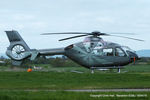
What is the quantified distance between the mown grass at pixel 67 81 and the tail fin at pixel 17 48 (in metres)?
7.14

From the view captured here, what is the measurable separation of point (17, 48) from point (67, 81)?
44.3 ft

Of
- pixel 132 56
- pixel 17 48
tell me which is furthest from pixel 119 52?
pixel 17 48

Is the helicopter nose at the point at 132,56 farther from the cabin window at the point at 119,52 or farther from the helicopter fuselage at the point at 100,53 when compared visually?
the cabin window at the point at 119,52

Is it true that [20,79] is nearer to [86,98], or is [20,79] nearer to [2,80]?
[2,80]

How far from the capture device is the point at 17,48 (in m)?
36.9

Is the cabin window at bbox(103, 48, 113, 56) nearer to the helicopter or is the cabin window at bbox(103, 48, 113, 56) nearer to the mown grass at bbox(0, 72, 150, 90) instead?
the helicopter

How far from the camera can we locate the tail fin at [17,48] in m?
36.2

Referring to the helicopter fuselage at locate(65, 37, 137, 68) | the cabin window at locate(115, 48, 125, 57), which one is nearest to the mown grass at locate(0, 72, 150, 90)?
the helicopter fuselage at locate(65, 37, 137, 68)

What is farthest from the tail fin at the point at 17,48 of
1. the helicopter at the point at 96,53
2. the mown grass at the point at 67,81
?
the mown grass at the point at 67,81

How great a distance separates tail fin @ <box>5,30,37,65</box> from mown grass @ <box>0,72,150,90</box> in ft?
23.4

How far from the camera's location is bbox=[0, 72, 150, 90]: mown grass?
23353 mm

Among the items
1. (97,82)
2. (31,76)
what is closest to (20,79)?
(31,76)

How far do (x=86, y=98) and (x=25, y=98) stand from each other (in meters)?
3.55

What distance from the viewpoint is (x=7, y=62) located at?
51094mm
